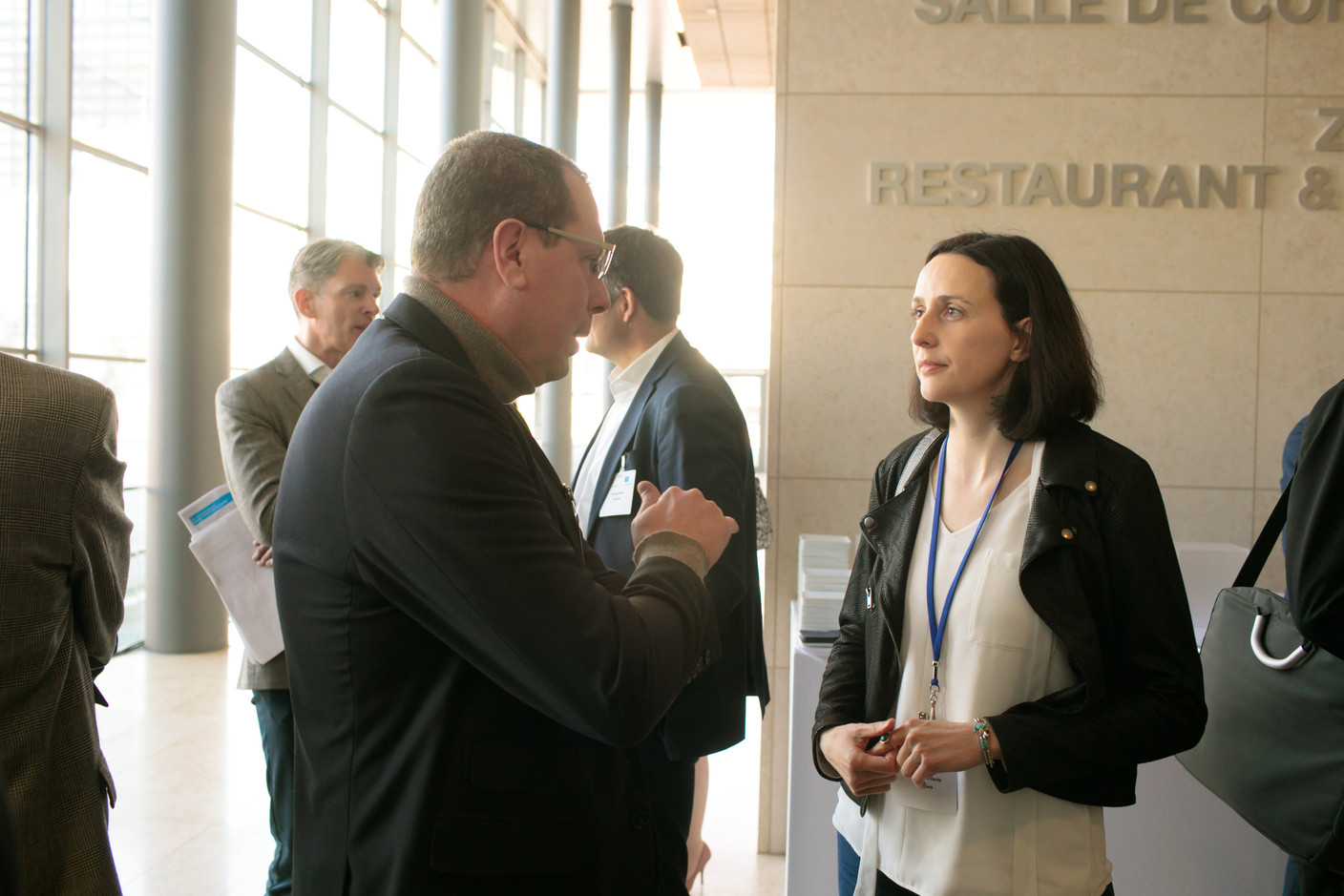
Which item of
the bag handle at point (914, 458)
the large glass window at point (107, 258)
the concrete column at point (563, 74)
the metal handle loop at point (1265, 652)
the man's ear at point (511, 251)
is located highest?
the concrete column at point (563, 74)

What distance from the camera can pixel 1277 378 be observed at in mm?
3449

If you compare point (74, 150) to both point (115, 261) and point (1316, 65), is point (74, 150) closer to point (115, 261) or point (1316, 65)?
point (115, 261)

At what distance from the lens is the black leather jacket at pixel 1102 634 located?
155 centimetres

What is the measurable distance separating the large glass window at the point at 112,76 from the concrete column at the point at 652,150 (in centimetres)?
917

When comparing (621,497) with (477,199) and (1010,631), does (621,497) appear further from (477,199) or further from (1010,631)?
(477,199)

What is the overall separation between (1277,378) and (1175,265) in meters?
0.53

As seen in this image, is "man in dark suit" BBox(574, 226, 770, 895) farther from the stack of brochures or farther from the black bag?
the black bag

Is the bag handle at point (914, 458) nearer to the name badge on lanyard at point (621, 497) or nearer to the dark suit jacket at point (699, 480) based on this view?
the dark suit jacket at point (699, 480)

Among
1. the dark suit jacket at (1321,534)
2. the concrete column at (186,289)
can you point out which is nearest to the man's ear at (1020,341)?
the dark suit jacket at (1321,534)

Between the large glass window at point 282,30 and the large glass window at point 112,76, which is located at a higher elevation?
the large glass window at point 282,30

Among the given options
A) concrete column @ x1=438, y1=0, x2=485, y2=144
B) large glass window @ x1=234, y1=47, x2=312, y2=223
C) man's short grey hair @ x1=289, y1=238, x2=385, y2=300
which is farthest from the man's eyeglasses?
concrete column @ x1=438, y1=0, x2=485, y2=144

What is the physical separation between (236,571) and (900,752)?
2.03 metres

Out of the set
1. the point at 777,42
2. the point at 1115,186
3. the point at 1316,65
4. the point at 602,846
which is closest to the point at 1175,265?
the point at 1115,186

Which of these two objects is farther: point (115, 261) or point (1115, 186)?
point (115, 261)
